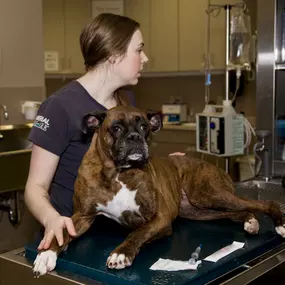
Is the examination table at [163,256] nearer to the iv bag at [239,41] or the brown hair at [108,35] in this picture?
the brown hair at [108,35]

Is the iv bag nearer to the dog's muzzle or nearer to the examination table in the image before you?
the examination table

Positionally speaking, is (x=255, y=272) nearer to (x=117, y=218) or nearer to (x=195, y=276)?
(x=195, y=276)

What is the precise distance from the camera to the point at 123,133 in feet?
4.59

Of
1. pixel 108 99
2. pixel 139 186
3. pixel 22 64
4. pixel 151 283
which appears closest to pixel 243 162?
pixel 22 64

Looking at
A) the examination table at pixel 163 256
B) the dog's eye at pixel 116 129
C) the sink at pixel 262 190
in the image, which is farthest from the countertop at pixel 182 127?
the dog's eye at pixel 116 129

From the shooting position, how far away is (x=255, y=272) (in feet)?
4.41

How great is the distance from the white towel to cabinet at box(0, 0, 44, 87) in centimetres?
264

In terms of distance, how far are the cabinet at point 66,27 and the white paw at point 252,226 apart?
442cm

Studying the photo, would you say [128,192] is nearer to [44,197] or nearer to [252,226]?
[44,197]

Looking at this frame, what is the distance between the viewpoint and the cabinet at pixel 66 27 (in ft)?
18.7

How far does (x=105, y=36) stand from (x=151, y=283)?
32.3 inches

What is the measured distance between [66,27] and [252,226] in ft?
15.0

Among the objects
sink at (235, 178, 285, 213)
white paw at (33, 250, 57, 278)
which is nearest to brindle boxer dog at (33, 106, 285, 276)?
white paw at (33, 250, 57, 278)

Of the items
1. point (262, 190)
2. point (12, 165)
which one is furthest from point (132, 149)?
point (12, 165)
